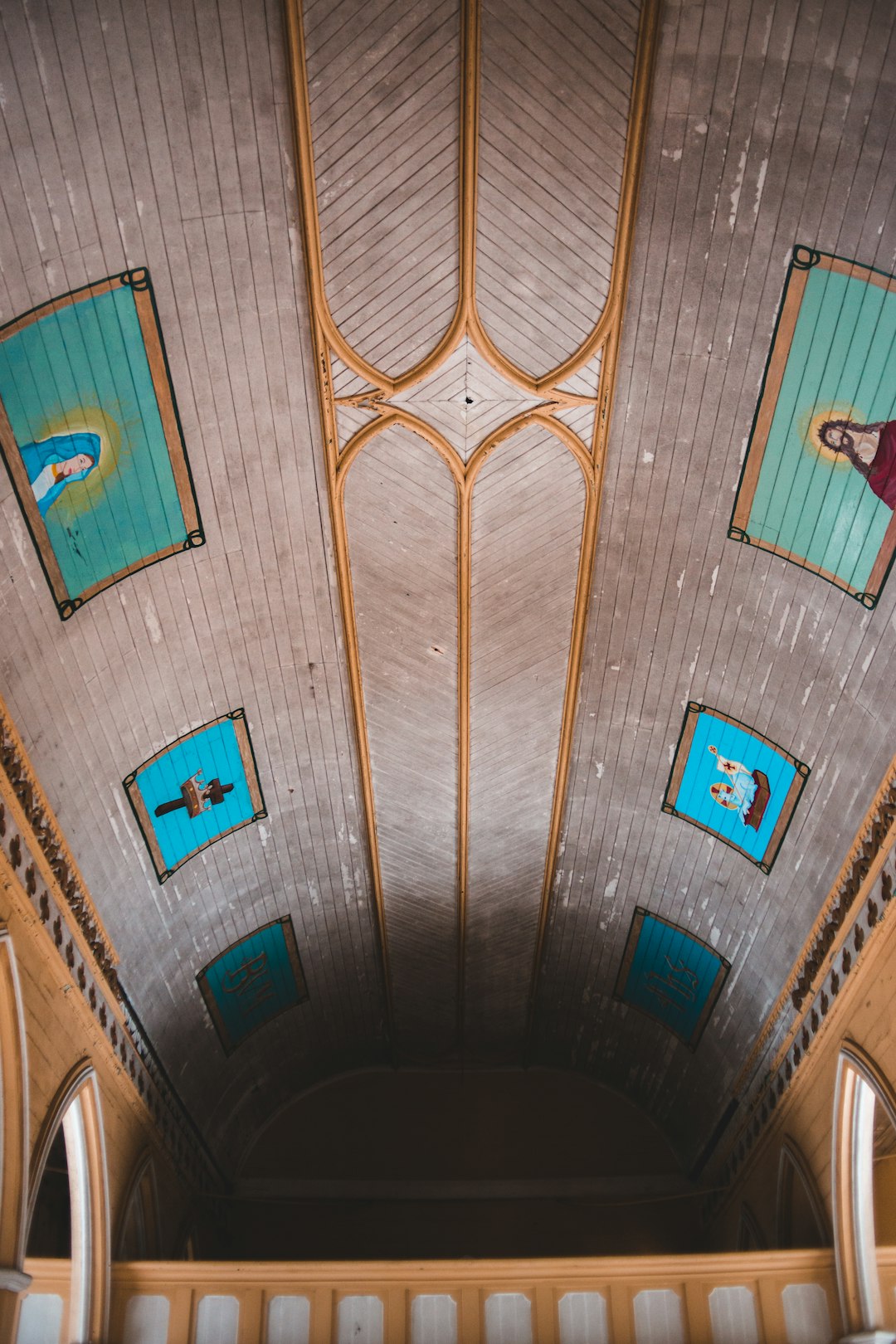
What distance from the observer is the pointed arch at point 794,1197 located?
35.6 feet

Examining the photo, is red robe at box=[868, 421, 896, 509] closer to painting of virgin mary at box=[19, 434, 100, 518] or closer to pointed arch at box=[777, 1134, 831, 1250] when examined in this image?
painting of virgin mary at box=[19, 434, 100, 518]

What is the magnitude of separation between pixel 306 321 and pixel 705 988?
8.85 metres

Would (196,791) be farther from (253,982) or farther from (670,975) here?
(670,975)

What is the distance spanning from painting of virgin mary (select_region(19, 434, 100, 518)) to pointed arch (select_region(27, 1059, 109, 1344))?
192 inches

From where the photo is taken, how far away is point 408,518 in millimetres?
9047

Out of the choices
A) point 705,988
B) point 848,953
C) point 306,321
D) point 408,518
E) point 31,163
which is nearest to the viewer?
point 31,163

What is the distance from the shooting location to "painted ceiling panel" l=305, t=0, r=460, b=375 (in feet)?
21.0

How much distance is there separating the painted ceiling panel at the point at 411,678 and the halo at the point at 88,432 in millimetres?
1779

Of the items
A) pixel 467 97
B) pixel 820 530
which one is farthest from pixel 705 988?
pixel 467 97

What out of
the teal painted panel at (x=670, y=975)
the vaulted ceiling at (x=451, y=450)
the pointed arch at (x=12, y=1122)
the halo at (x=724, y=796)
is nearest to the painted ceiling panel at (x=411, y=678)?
the vaulted ceiling at (x=451, y=450)

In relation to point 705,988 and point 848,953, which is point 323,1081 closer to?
point 705,988

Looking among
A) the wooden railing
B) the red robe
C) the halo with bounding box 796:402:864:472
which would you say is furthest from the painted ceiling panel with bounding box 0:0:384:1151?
the red robe

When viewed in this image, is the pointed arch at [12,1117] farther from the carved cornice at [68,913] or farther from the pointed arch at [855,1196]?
the pointed arch at [855,1196]

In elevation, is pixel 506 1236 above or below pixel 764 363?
below
